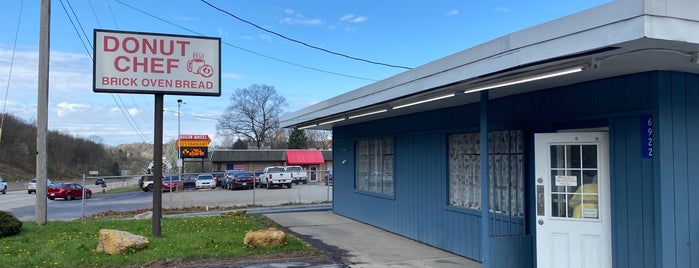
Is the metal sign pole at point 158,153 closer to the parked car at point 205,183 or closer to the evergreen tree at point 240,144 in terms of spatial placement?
the parked car at point 205,183

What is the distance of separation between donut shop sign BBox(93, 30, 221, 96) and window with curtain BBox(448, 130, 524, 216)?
530 centimetres

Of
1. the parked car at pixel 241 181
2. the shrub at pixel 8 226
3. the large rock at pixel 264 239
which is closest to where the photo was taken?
the large rock at pixel 264 239

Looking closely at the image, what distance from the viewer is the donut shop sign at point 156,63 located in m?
10.0

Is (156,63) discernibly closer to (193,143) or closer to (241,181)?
(241,181)

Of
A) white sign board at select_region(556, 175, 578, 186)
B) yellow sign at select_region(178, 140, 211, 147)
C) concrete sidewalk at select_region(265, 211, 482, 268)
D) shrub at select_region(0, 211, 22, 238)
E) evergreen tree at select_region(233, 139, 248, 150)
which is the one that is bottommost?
concrete sidewalk at select_region(265, 211, 482, 268)

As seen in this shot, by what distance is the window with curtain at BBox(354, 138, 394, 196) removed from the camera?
479 inches

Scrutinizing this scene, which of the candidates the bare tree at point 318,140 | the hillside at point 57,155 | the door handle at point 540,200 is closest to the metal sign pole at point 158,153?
the door handle at point 540,200

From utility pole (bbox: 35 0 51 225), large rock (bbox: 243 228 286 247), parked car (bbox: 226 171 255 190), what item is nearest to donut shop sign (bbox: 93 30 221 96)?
large rock (bbox: 243 228 286 247)

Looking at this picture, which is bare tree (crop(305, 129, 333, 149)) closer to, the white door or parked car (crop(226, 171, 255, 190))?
parked car (crop(226, 171, 255, 190))

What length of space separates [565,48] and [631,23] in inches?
25.0

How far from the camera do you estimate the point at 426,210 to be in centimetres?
1015

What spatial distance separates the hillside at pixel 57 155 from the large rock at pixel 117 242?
254 ft

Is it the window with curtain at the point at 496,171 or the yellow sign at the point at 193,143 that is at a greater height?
the yellow sign at the point at 193,143

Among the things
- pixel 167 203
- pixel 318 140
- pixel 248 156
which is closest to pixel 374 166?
pixel 167 203
